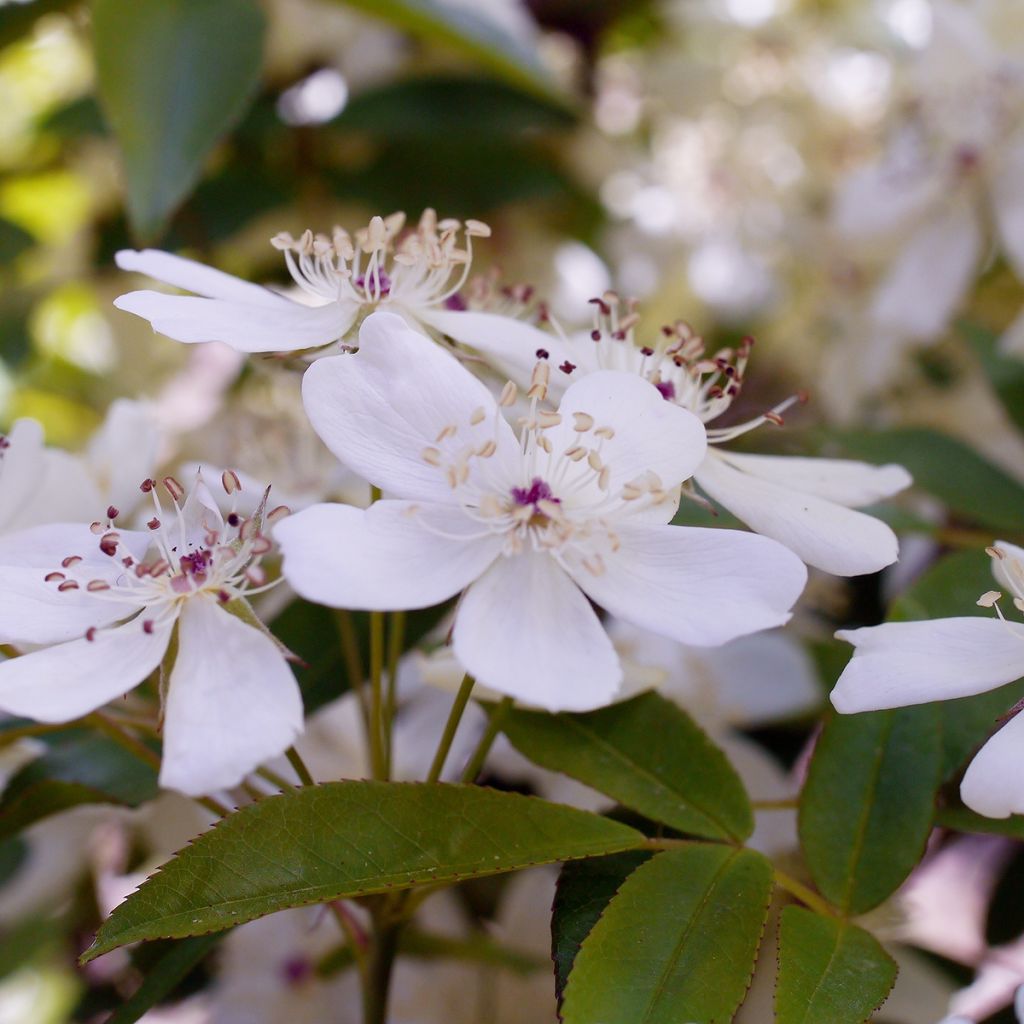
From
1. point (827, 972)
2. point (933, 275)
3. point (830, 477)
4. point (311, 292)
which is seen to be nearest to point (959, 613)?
point (830, 477)

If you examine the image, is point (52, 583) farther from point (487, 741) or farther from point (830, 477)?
point (830, 477)

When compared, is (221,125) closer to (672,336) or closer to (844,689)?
(672,336)

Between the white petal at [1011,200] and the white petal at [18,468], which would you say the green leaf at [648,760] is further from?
the white petal at [1011,200]

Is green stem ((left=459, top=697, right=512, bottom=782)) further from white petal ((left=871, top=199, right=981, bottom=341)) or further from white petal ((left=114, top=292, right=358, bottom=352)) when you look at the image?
white petal ((left=871, top=199, right=981, bottom=341))

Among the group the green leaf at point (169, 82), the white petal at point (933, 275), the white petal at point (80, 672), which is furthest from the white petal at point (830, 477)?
the white petal at point (933, 275)

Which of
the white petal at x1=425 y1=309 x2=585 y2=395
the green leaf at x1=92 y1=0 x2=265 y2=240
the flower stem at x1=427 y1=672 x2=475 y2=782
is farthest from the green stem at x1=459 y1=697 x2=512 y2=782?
the green leaf at x1=92 y1=0 x2=265 y2=240

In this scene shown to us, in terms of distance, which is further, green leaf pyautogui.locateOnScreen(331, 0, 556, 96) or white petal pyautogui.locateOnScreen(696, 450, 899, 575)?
green leaf pyautogui.locateOnScreen(331, 0, 556, 96)
